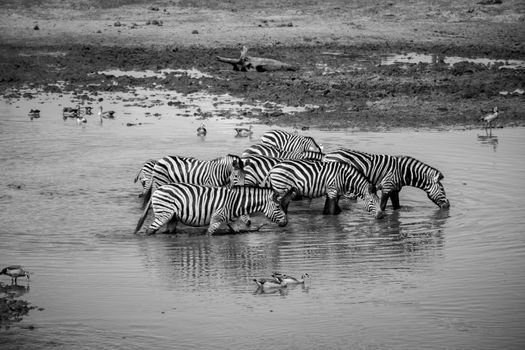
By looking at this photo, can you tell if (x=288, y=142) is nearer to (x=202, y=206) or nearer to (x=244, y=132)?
(x=244, y=132)

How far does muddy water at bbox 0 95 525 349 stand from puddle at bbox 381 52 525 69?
9.82 metres

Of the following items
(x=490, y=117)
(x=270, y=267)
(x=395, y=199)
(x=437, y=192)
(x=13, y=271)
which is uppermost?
(x=490, y=117)

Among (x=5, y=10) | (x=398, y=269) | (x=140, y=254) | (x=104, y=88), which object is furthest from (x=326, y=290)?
(x=5, y=10)

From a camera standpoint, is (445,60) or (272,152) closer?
(272,152)

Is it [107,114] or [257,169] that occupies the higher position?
[107,114]

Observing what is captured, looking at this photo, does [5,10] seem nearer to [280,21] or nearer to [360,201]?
[280,21]

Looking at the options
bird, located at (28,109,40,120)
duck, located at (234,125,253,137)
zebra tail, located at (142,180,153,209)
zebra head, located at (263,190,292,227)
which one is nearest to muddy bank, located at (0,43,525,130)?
duck, located at (234,125,253,137)

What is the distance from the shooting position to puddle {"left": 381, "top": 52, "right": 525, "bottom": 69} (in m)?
30.0

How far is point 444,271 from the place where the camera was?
13.0 metres

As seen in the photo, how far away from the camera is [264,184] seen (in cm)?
1666

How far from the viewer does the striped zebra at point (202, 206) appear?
14.6 meters

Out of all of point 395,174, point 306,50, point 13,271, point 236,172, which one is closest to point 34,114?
point 236,172

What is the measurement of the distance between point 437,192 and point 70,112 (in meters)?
11.8

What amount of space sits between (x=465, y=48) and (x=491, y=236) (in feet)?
63.5
